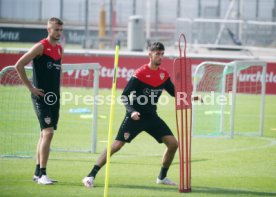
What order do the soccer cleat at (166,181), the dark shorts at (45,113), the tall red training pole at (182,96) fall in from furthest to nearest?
the soccer cleat at (166,181), the dark shorts at (45,113), the tall red training pole at (182,96)

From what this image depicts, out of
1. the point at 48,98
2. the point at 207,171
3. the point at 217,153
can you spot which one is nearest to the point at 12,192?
the point at 48,98

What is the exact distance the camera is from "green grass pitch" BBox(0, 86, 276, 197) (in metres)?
10.9

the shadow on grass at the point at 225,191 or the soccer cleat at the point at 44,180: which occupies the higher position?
the soccer cleat at the point at 44,180

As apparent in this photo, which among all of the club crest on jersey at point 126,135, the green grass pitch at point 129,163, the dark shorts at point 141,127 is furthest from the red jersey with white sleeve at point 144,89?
the green grass pitch at point 129,163

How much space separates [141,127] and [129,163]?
239 centimetres

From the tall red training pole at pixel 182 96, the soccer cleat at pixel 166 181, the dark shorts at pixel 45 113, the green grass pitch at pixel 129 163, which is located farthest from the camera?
the soccer cleat at pixel 166 181

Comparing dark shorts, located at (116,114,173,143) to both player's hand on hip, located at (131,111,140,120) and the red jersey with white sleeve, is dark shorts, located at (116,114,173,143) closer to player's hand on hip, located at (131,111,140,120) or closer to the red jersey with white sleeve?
the red jersey with white sleeve

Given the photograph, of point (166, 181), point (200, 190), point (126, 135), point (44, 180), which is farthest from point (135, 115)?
point (44, 180)

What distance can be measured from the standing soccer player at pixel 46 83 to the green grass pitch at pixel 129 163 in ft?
1.65

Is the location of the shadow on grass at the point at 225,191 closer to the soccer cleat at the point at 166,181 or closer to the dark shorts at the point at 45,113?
the soccer cleat at the point at 166,181

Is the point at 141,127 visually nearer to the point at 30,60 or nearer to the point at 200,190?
the point at 200,190

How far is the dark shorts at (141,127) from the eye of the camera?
437 inches

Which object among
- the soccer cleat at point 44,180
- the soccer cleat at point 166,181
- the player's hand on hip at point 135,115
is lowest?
the soccer cleat at point 166,181

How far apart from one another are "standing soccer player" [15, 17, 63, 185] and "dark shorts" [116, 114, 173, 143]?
1.01 m
